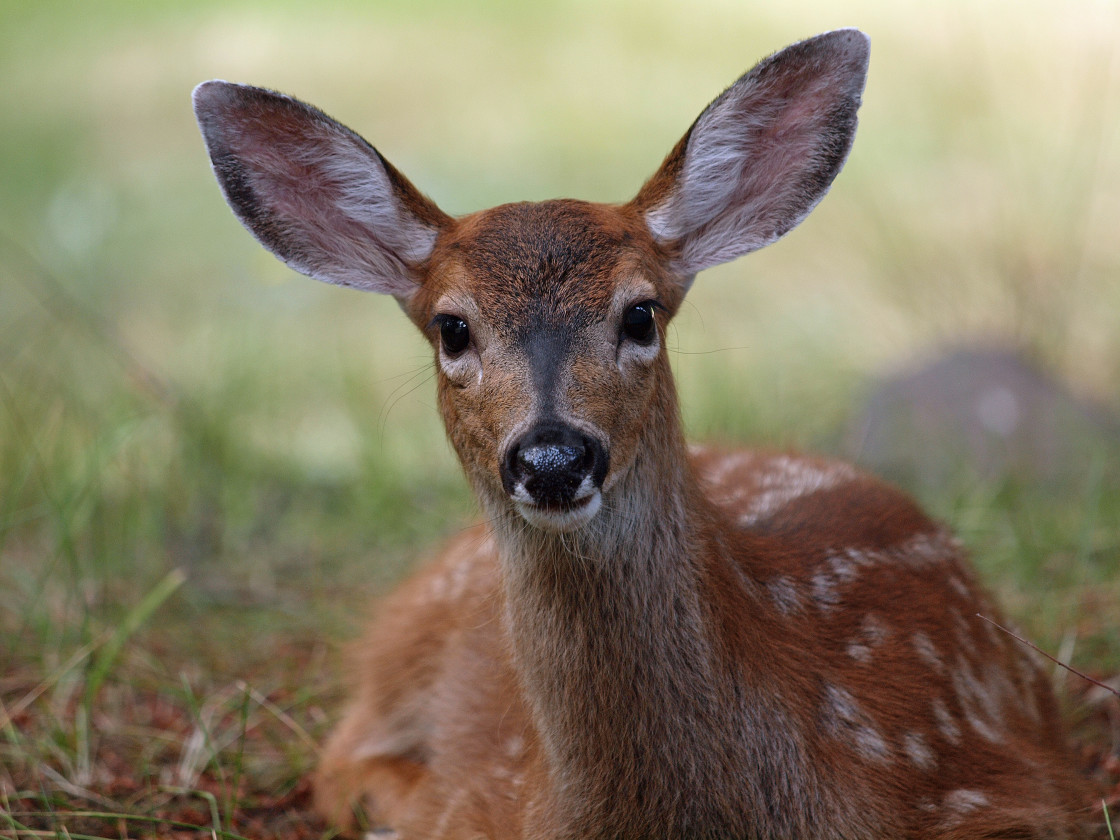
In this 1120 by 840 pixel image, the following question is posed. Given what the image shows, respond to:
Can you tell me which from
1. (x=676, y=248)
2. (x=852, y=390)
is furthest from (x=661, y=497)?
(x=852, y=390)

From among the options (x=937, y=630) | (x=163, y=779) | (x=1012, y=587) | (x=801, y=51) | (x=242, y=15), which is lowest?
(x=163, y=779)

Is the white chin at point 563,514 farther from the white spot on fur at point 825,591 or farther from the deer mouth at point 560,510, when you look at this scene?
the white spot on fur at point 825,591

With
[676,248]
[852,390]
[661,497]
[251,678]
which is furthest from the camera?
[852,390]

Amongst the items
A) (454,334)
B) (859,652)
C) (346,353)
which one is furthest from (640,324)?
(346,353)

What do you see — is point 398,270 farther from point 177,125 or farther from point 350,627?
point 177,125

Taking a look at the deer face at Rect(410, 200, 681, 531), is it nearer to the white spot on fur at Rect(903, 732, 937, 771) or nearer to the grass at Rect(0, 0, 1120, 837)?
the grass at Rect(0, 0, 1120, 837)

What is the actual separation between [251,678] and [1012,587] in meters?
2.66

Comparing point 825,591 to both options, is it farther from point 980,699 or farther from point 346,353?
point 346,353

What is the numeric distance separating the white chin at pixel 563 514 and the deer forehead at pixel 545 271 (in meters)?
0.37

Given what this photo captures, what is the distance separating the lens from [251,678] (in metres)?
4.41

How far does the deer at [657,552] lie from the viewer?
8.86ft

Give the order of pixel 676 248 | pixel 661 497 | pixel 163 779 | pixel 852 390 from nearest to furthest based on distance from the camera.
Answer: pixel 661 497, pixel 676 248, pixel 163 779, pixel 852 390

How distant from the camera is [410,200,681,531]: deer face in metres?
2.46

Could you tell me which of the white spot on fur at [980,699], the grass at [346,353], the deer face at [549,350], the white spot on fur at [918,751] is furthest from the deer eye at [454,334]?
the white spot on fur at [980,699]
